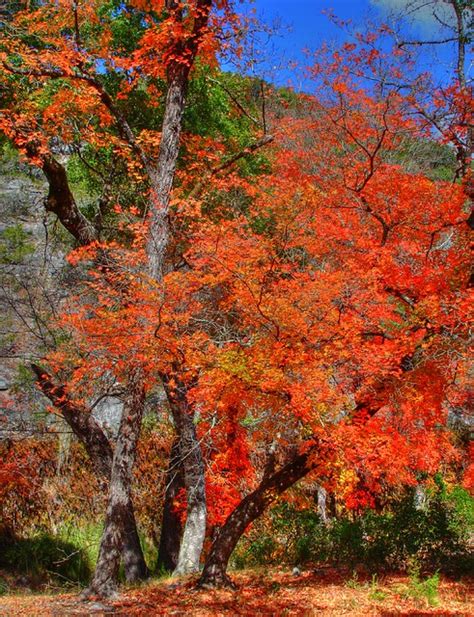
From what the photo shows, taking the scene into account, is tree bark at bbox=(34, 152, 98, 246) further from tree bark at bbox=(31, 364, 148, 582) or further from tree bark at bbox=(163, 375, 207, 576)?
tree bark at bbox=(163, 375, 207, 576)

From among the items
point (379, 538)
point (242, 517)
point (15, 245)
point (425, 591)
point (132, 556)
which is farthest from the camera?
point (15, 245)

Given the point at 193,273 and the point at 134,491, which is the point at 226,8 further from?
the point at 134,491

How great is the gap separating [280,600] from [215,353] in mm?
3945

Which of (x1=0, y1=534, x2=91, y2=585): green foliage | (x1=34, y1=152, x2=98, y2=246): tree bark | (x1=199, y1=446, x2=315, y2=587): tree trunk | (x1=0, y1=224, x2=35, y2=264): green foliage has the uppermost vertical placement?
(x1=0, y1=224, x2=35, y2=264): green foliage

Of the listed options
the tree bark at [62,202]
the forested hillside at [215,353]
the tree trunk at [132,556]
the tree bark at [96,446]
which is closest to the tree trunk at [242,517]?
the forested hillside at [215,353]

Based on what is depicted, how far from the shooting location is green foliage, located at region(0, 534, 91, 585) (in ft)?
39.4

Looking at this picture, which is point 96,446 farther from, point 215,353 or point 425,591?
point 425,591

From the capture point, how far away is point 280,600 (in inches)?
336

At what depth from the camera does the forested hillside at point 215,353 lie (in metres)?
8.84

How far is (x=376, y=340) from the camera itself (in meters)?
10.2

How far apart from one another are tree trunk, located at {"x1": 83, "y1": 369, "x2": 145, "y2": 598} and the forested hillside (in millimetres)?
32

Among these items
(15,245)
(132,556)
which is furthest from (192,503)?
(15,245)

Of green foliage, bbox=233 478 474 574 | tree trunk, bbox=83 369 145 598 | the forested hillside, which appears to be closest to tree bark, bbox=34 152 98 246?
the forested hillside

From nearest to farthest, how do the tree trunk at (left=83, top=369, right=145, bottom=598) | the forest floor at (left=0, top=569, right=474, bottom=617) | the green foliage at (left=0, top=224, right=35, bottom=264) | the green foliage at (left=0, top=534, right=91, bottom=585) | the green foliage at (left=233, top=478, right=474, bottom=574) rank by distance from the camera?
the forest floor at (left=0, top=569, right=474, bottom=617) → the tree trunk at (left=83, top=369, right=145, bottom=598) → the green foliage at (left=233, top=478, right=474, bottom=574) → the green foliage at (left=0, top=534, right=91, bottom=585) → the green foliage at (left=0, top=224, right=35, bottom=264)
